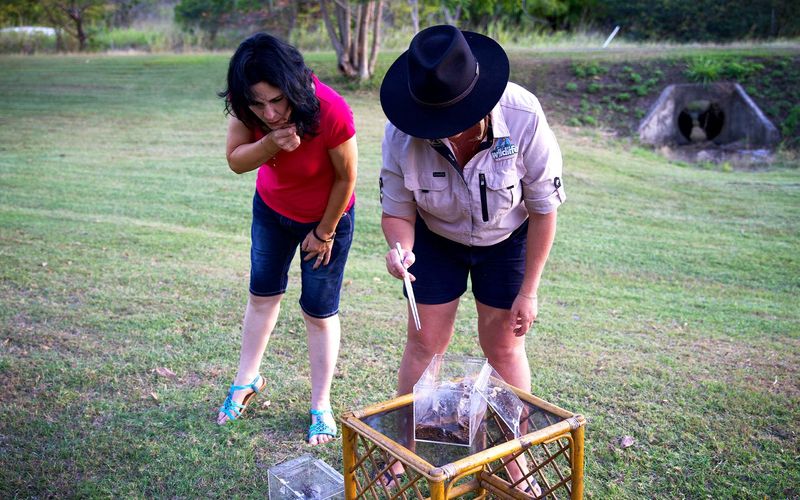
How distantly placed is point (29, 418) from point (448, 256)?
203cm

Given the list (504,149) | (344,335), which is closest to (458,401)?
(504,149)

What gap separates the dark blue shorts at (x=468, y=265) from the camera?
9.05 feet

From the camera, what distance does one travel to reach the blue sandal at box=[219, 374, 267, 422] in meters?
3.28

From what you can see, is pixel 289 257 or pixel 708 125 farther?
pixel 708 125

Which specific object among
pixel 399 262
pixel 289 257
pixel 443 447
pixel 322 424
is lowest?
pixel 322 424

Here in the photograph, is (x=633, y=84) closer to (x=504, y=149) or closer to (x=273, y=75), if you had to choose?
(x=504, y=149)

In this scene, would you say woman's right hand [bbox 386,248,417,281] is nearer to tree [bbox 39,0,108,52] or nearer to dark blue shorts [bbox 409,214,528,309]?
dark blue shorts [bbox 409,214,528,309]

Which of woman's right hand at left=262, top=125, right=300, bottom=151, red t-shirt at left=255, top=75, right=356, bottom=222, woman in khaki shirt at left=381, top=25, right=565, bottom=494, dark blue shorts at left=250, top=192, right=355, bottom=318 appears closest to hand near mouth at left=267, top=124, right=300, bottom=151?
woman's right hand at left=262, top=125, right=300, bottom=151

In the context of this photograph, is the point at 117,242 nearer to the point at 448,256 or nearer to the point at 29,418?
the point at 29,418

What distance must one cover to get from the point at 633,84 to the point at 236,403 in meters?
13.5

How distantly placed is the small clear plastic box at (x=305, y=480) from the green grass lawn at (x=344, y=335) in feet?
0.44

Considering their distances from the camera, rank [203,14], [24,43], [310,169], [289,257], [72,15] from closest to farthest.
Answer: [310,169]
[289,257]
[24,43]
[72,15]
[203,14]

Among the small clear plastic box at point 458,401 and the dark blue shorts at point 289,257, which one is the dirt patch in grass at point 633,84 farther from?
the small clear plastic box at point 458,401

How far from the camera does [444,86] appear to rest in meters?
2.35
